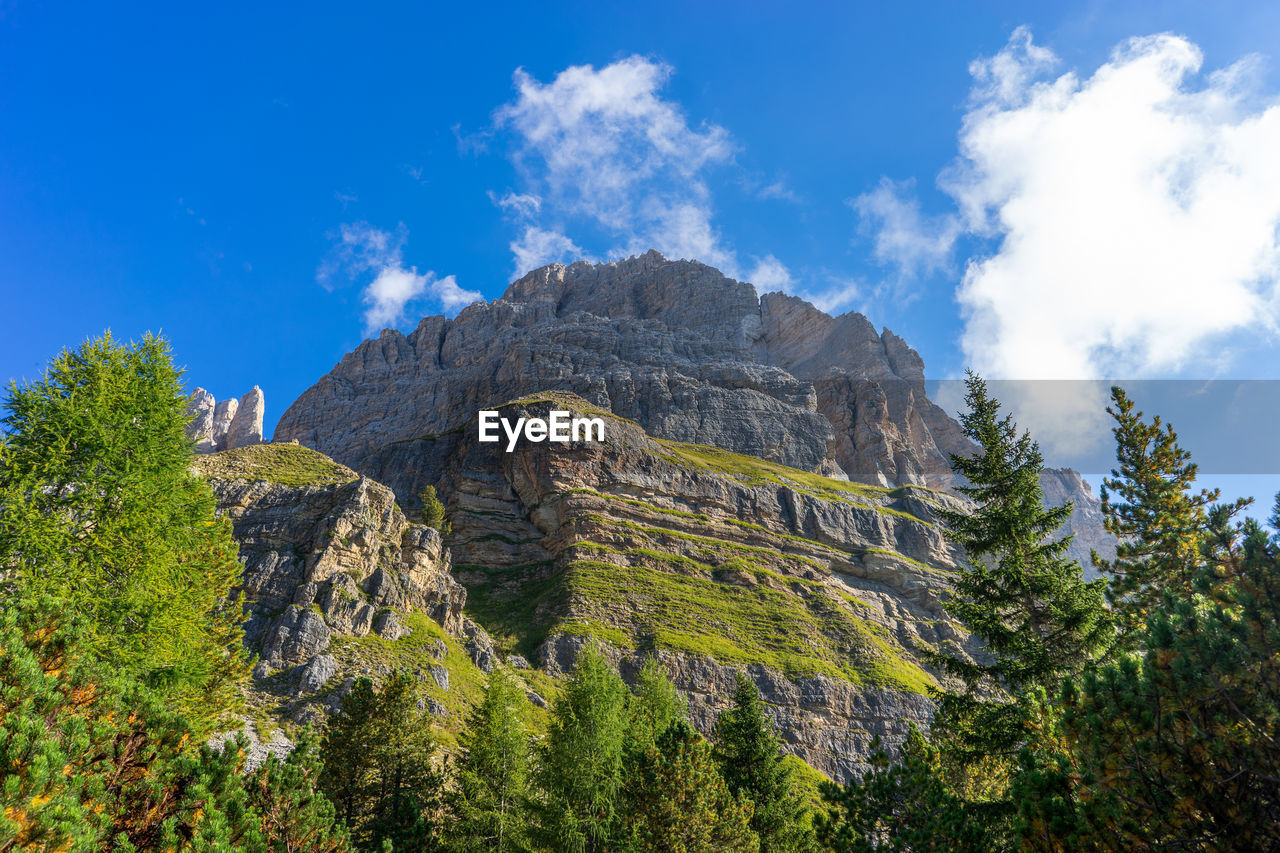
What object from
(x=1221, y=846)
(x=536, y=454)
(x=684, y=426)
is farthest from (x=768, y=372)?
(x=1221, y=846)

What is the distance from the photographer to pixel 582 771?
2712cm

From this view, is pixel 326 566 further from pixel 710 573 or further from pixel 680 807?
pixel 710 573

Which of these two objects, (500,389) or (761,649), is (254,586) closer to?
(761,649)

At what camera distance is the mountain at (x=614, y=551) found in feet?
207

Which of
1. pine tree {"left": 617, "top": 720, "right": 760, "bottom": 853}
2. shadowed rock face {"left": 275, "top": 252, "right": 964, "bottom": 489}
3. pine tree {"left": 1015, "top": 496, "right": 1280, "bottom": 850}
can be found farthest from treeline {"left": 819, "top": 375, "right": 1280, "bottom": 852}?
shadowed rock face {"left": 275, "top": 252, "right": 964, "bottom": 489}

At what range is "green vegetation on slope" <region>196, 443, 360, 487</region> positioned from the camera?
3123 inches

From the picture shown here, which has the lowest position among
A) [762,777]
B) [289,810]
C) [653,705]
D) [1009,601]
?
[762,777]

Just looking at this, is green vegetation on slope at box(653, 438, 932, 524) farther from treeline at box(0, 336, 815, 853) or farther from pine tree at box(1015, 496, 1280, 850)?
pine tree at box(1015, 496, 1280, 850)

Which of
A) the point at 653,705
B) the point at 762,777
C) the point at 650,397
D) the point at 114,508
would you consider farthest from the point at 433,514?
the point at 114,508

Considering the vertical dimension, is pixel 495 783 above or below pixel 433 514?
below

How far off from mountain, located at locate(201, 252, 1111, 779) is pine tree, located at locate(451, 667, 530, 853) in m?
19.6

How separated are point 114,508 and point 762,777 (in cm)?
2768

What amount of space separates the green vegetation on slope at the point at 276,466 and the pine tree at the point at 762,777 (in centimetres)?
6643

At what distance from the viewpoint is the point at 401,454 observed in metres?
127
